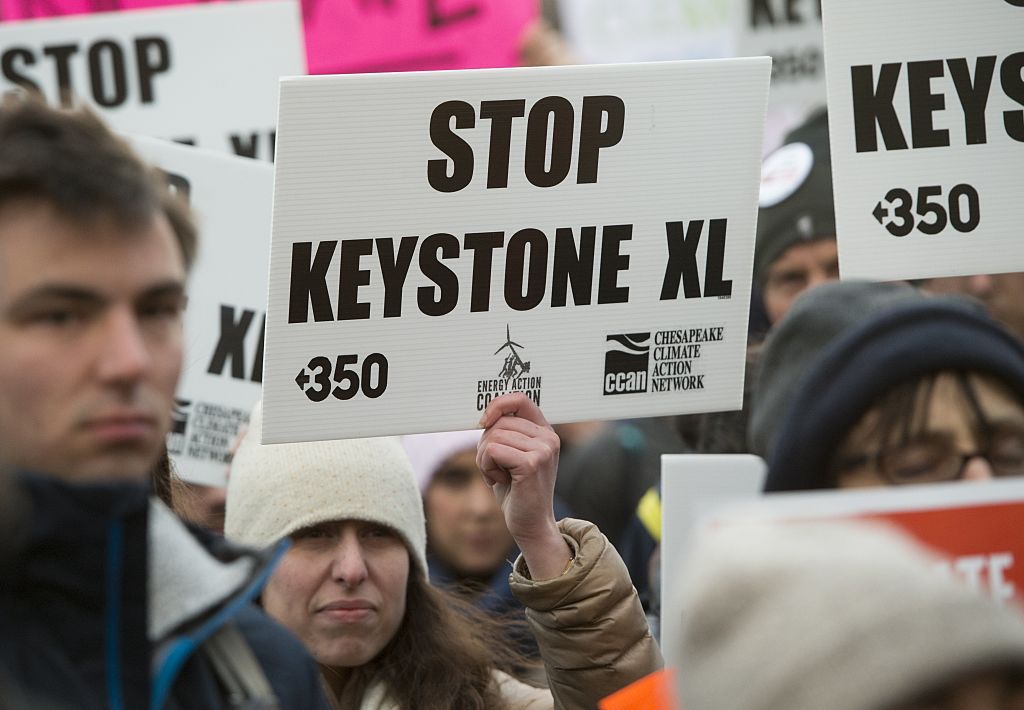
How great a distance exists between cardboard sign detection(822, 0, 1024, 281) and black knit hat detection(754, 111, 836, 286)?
1858 mm

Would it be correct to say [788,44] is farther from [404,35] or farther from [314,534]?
[314,534]

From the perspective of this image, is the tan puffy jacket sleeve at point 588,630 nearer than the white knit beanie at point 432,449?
Yes

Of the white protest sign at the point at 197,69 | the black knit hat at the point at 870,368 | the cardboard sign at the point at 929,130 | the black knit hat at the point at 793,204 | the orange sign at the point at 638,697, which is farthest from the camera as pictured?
the black knit hat at the point at 793,204

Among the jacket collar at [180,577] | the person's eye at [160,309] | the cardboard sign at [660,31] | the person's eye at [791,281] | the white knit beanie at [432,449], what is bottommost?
the jacket collar at [180,577]

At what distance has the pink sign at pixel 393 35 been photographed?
6.23m

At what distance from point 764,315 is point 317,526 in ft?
7.69

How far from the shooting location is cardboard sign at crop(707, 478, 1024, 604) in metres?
1.77

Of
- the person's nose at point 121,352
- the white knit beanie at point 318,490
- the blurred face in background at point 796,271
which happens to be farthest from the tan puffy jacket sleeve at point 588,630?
the blurred face in background at point 796,271

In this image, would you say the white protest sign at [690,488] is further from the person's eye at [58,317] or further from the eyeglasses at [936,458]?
the person's eye at [58,317]

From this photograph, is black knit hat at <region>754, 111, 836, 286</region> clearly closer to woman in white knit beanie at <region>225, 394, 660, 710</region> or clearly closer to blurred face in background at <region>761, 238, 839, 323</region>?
blurred face in background at <region>761, 238, 839, 323</region>

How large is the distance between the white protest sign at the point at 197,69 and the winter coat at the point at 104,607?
2.97m

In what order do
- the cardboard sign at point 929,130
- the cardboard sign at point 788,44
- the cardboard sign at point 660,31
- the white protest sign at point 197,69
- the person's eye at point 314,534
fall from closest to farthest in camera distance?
the cardboard sign at point 929,130 → the person's eye at point 314,534 → the white protest sign at point 197,69 → the cardboard sign at point 788,44 → the cardboard sign at point 660,31

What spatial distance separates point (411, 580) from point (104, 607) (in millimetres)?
1705

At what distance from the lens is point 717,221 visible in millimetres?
3014
